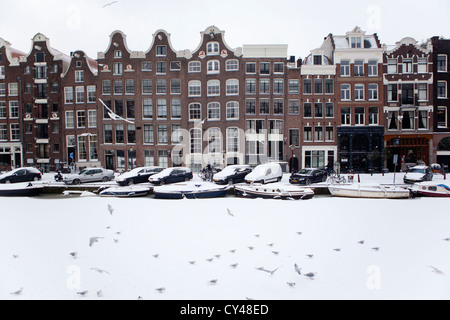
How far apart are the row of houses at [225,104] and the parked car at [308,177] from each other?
30.6 feet

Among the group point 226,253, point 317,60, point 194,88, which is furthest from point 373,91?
point 226,253

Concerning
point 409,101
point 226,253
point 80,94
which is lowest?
point 226,253

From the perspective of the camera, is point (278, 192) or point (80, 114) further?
point (80, 114)

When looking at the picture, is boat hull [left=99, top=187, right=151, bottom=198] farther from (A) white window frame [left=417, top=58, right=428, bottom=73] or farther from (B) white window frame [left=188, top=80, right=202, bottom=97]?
(A) white window frame [left=417, top=58, right=428, bottom=73]

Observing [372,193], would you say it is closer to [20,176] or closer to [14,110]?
[20,176]

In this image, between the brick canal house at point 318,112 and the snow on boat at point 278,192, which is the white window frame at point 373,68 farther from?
the snow on boat at point 278,192

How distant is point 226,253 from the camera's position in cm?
898

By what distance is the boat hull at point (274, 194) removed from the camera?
17109 millimetres

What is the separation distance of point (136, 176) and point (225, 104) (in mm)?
14637

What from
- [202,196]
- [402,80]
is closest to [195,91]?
[202,196]

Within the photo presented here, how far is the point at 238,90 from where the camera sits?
3238 centimetres

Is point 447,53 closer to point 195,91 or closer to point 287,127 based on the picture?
point 287,127

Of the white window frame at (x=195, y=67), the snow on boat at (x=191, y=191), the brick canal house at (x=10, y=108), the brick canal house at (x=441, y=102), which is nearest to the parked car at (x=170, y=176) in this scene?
the snow on boat at (x=191, y=191)

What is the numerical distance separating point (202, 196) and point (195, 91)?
18264mm
